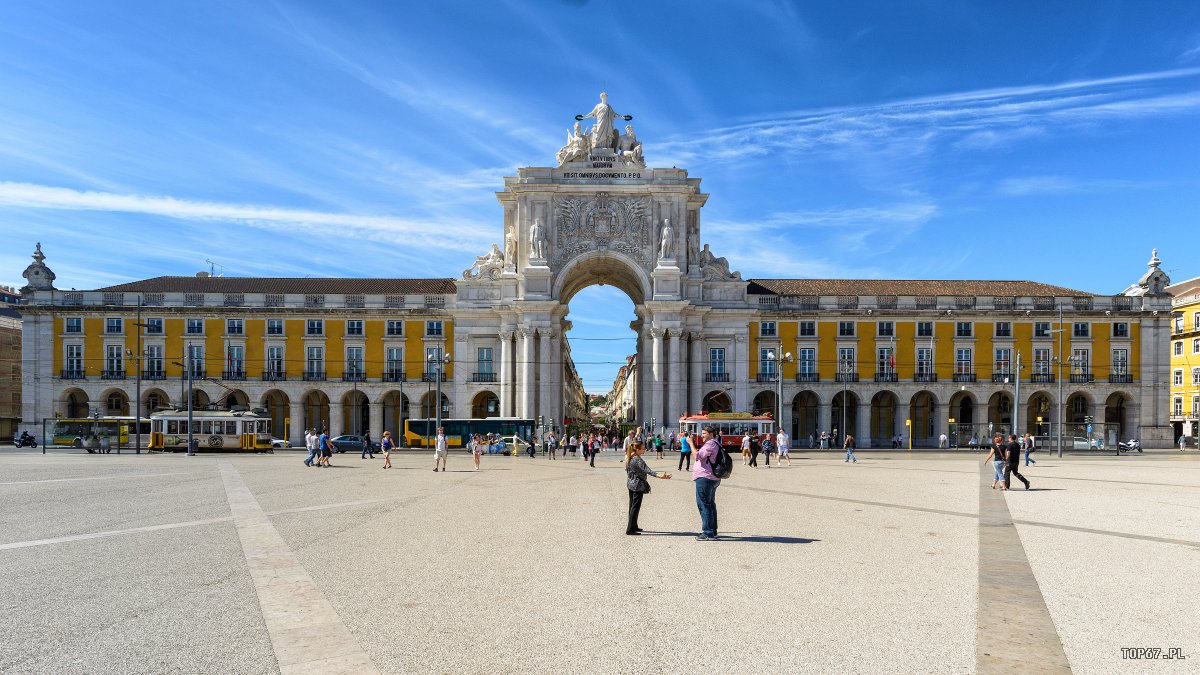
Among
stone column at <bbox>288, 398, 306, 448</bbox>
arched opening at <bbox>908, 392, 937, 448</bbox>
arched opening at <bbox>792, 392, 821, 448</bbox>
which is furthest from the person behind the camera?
arched opening at <bbox>792, 392, 821, 448</bbox>

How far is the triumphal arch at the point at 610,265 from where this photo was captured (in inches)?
2566

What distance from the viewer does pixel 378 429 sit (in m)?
67.9

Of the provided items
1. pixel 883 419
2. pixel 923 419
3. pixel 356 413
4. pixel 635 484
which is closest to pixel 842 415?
pixel 883 419

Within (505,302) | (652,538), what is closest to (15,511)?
(652,538)

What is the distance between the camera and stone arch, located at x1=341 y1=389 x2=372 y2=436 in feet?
225

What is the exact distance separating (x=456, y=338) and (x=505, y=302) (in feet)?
16.1

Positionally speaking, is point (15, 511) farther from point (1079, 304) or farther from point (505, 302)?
point (1079, 304)

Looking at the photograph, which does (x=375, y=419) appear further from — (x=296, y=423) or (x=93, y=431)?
(x=93, y=431)

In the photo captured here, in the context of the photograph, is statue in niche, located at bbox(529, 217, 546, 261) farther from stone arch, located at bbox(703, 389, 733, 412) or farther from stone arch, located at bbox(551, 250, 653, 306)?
stone arch, located at bbox(703, 389, 733, 412)

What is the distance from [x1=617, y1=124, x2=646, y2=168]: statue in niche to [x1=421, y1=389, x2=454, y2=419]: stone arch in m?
23.7

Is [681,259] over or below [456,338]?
over

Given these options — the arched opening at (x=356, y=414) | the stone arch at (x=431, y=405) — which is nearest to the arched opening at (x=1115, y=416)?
the stone arch at (x=431, y=405)

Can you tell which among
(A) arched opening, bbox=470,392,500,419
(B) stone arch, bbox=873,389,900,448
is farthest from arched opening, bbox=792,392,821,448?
(A) arched opening, bbox=470,392,500,419

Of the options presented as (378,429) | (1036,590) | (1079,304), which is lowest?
(378,429)
